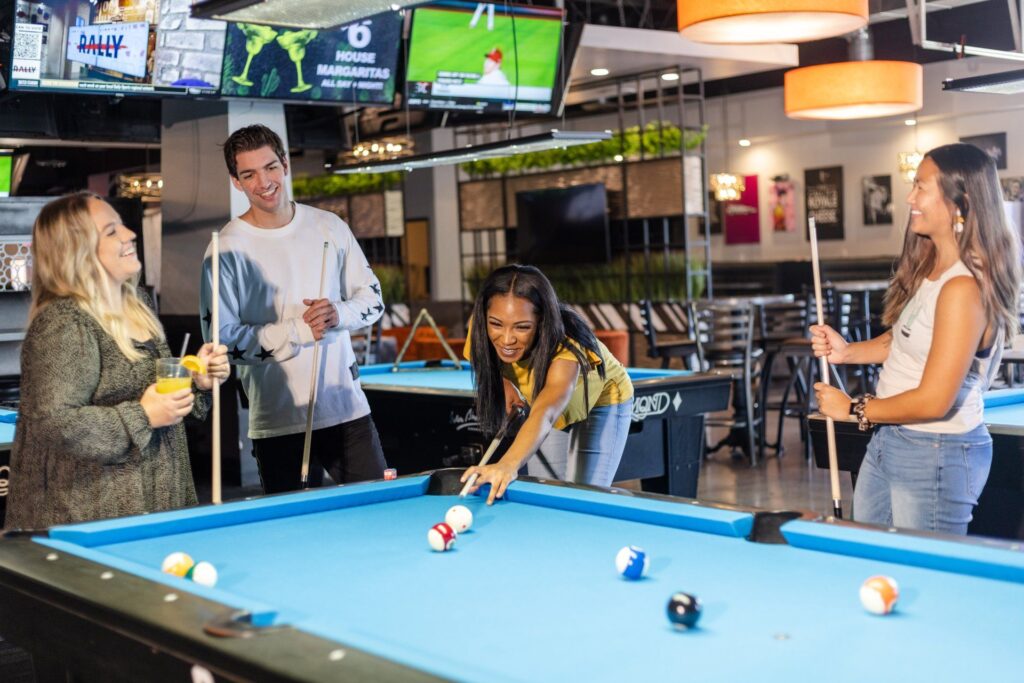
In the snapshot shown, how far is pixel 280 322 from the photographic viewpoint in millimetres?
3916

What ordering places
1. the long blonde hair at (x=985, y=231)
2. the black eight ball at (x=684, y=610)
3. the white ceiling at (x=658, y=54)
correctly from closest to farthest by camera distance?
the black eight ball at (x=684, y=610), the long blonde hair at (x=985, y=231), the white ceiling at (x=658, y=54)

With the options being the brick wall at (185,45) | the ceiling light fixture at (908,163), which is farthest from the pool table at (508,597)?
the ceiling light fixture at (908,163)

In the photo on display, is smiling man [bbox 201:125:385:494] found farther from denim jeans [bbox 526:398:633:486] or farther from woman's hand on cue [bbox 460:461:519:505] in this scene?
woman's hand on cue [bbox 460:461:519:505]

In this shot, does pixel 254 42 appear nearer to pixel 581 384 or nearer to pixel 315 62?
pixel 315 62

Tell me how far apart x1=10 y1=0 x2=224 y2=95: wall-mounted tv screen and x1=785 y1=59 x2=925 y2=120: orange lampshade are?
11.8ft

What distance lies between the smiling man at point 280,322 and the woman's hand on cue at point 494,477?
98 centimetres

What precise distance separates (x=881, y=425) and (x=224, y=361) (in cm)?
164

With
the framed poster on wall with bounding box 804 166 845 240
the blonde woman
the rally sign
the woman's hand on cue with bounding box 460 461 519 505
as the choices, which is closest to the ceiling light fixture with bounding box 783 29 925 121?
the rally sign

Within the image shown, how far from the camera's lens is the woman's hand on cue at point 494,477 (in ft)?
9.64

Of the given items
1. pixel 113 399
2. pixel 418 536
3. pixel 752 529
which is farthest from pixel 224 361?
pixel 752 529

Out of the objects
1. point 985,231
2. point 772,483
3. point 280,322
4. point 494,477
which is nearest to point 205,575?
point 494,477

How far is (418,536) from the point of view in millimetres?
2592

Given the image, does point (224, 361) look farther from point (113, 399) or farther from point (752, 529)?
point (752, 529)

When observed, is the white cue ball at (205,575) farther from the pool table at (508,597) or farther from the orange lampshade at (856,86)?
the orange lampshade at (856,86)
